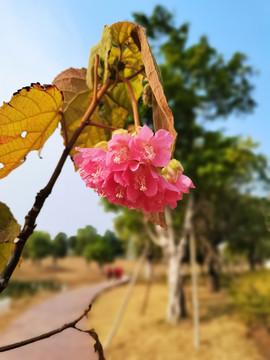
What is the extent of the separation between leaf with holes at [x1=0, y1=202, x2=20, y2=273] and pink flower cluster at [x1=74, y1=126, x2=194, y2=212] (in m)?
0.10

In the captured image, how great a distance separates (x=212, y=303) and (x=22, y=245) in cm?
947

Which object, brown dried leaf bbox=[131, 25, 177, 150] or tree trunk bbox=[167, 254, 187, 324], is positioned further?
tree trunk bbox=[167, 254, 187, 324]

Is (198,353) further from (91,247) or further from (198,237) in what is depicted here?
(91,247)

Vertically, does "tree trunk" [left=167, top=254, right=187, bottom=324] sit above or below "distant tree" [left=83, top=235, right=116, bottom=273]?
below

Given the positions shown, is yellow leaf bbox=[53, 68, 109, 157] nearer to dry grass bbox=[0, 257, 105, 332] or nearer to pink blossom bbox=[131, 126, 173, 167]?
pink blossom bbox=[131, 126, 173, 167]

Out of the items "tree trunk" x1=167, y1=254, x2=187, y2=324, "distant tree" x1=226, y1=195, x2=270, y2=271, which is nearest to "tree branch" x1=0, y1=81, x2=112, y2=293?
"tree trunk" x1=167, y1=254, x2=187, y2=324

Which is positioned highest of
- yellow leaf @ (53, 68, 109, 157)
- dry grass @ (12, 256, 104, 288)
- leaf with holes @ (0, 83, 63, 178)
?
dry grass @ (12, 256, 104, 288)

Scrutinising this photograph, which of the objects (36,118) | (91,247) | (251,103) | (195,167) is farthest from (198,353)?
(91,247)

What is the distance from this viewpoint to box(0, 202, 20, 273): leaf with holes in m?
0.38

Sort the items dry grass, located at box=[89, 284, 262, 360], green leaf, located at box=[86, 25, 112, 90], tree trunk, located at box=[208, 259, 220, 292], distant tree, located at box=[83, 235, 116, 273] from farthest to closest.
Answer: distant tree, located at box=[83, 235, 116, 273]
tree trunk, located at box=[208, 259, 220, 292]
dry grass, located at box=[89, 284, 262, 360]
green leaf, located at box=[86, 25, 112, 90]

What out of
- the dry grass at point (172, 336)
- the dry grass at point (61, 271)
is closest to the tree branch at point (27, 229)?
the dry grass at point (172, 336)

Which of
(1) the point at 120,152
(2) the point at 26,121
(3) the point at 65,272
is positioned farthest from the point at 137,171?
(3) the point at 65,272

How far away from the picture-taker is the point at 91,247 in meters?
19.1

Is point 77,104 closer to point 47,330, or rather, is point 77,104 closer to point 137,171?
point 137,171
